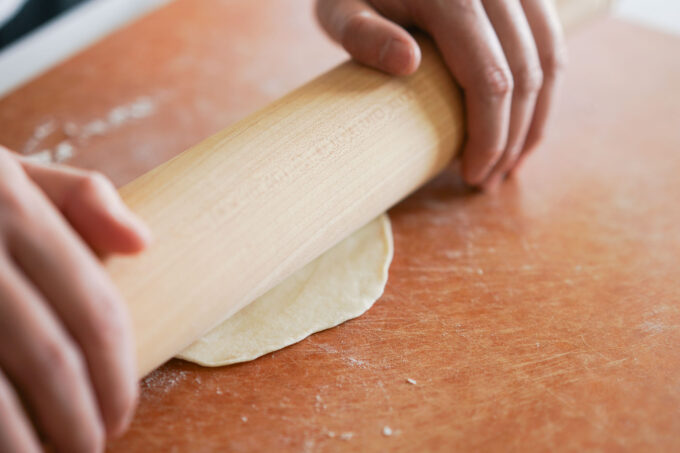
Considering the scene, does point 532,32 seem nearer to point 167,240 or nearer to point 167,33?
point 167,240

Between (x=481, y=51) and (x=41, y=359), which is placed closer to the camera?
(x=41, y=359)

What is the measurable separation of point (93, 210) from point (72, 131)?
2.41 feet

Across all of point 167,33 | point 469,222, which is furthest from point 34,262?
point 167,33

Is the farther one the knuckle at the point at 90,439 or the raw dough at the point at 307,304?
the raw dough at the point at 307,304

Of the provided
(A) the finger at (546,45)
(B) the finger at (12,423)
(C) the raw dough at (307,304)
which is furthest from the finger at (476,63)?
(B) the finger at (12,423)

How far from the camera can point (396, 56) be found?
98 cm

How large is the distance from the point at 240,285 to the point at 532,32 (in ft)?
2.28

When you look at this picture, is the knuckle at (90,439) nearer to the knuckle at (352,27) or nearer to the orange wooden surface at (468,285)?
Result: the orange wooden surface at (468,285)

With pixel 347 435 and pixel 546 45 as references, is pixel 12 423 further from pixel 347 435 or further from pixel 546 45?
pixel 546 45

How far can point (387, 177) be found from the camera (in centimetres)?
95

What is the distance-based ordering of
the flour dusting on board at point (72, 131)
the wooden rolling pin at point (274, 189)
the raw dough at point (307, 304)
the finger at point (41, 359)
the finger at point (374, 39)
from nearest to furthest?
the finger at point (41, 359), the wooden rolling pin at point (274, 189), the raw dough at point (307, 304), the finger at point (374, 39), the flour dusting on board at point (72, 131)

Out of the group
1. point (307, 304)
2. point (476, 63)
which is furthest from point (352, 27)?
point (307, 304)

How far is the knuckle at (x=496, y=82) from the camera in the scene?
100cm

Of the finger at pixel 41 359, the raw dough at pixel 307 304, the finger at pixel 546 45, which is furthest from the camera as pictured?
the finger at pixel 546 45
